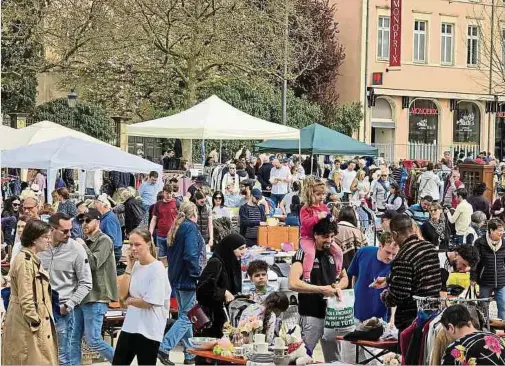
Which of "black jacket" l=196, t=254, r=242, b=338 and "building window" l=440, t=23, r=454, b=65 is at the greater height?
"building window" l=440, t=23, r=454, b=65

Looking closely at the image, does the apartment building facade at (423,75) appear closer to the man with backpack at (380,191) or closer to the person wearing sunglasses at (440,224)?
the man with backpack at (380,191)

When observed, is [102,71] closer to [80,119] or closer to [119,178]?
[80,119]

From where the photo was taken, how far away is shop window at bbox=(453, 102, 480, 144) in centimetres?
5078

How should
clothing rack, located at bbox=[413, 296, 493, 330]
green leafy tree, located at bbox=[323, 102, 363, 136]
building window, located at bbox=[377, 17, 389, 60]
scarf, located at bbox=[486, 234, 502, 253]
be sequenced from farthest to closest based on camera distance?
building window, located at bbox=[377, 17, 389, 60] < green leafy tree, located at bbox=[323, 102, 363, 136] < scarf, located at bbox=[486, 234, 502, 253] < clothing rack, located at bbox=[413, 296, 493, 330]

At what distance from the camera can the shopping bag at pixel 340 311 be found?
947 centimetres

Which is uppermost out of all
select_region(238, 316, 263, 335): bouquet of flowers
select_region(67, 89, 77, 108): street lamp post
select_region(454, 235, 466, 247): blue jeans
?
select_region(67, 89, 77, 108): street lamp post

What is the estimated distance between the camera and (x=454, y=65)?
50375 mm

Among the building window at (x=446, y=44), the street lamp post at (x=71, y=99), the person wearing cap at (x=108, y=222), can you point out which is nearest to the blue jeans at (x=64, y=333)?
the person wearing cap at (x=108, y=222)

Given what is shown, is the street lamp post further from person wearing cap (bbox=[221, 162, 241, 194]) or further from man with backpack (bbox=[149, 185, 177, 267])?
man with backpack (bbox=[149, 185, 177, 267])

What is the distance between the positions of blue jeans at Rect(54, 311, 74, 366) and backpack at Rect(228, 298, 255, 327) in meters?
1.43

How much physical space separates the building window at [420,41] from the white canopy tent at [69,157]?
33.3 m

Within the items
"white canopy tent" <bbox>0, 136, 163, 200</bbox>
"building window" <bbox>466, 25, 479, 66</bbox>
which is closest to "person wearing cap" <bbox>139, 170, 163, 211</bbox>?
"white canopy tent" <bbox>0, 136, 163, 200</bbox>

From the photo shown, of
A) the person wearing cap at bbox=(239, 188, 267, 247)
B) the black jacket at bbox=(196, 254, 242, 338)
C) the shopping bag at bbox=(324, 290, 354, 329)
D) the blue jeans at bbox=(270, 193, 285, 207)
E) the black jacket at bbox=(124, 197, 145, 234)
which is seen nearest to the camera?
the shopping bag at bbox=(324, 290, 354, 329)

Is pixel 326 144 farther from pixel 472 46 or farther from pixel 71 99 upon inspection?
pixel 472 46
